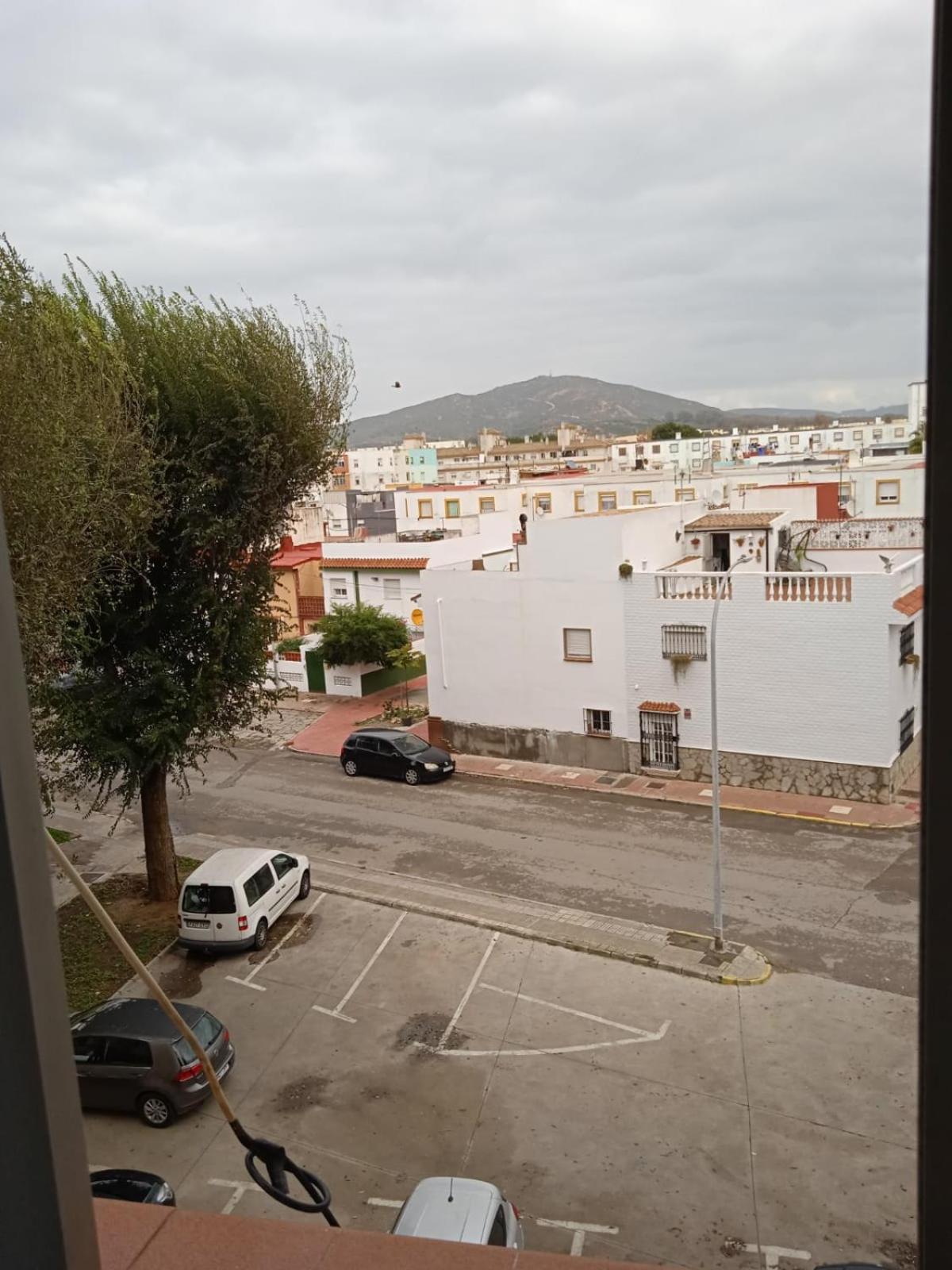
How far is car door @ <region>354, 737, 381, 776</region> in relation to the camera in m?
23.8

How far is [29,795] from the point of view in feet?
4.06

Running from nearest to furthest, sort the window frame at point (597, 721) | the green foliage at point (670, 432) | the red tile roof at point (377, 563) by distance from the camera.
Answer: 1. the window frame at point (597, 721)
2. the red tile roof at point (377, 563)
3. the green foliage at point (670, 432)

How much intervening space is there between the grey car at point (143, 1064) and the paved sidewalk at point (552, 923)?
5.65m

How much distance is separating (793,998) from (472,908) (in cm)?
538

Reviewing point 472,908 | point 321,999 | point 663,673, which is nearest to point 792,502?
point 663,673

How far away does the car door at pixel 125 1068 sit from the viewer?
1036cm

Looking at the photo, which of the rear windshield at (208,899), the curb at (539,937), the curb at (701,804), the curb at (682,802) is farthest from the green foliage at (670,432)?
the rear windshield at (208,899)

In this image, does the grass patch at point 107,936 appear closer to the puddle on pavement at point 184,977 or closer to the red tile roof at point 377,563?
the puddle on pavement at point 184,977

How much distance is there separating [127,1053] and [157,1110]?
728 millimetres

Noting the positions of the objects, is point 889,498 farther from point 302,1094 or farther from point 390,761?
point 302,1094

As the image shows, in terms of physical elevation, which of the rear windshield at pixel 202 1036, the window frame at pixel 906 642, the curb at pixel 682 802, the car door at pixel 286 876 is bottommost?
the curb at pixel 682 802

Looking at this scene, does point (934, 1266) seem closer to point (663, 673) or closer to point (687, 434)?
point (663, 673)

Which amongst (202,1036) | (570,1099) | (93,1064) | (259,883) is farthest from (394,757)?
(570,1099)

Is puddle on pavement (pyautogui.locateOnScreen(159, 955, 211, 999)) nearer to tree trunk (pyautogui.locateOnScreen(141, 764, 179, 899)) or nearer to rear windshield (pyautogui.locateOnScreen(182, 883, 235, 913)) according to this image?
rear windshield (pyautogui.locateOnScreen(182, 883, 235, 913))
